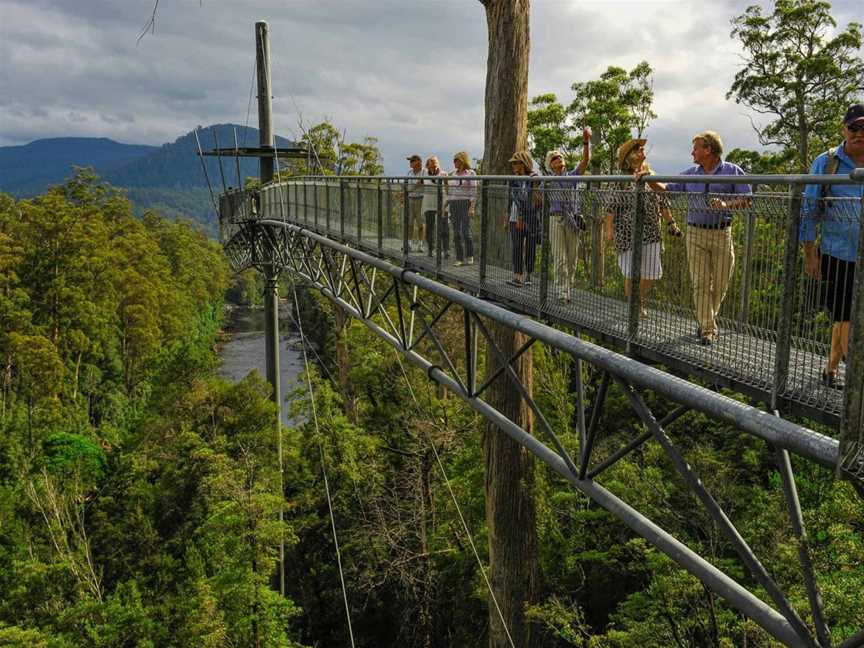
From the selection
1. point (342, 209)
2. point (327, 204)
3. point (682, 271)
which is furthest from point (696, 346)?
point (327, 204)

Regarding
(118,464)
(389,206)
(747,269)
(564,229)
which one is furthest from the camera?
(118,464)

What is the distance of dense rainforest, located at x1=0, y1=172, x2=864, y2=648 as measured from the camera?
12000 millimetres

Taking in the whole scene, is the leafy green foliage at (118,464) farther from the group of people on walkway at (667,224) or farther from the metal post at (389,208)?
the group of people on walkway at (667,224)

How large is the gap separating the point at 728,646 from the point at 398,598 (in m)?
13.6

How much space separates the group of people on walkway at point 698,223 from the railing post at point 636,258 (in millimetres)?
21

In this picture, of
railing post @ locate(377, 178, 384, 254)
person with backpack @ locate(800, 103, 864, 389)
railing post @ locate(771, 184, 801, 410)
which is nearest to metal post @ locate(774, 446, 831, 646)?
person with backpack @ locate(800, 103, 864, 389)

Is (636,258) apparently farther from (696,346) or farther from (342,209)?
(342,209)

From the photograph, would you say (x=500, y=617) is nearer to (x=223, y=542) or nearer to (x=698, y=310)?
(x=698, y=310)

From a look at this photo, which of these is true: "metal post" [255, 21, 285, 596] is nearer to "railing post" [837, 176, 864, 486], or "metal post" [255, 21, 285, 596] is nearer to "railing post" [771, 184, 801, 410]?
"railing post" [771, 184, 801, 410]

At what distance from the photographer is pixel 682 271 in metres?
3.97

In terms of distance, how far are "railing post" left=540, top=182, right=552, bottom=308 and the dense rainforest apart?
3496mm

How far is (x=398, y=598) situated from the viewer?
71.2 feet

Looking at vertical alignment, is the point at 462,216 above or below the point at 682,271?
above

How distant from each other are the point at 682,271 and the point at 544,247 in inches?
49.2
